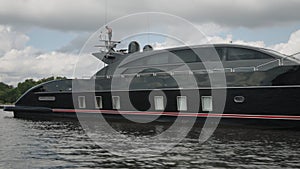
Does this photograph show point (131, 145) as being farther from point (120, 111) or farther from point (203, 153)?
point (120, 111)

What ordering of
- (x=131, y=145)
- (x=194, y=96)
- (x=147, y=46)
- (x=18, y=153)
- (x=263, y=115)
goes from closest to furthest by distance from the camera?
(x=18, y=153) → (x=131, y=145) → (x=263, y=115) → (x=194, y=96) → (x=147, y=46)

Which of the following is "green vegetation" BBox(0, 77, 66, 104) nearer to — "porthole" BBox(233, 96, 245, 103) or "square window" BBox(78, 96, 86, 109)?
"square window" BBox(78, 96, 86, 109)

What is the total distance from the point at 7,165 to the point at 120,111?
13.8 m

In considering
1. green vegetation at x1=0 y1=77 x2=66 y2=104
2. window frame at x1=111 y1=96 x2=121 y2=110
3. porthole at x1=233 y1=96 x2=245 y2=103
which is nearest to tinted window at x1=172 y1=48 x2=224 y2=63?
porthole at x1=233 y1=96 x2=245 y2=103

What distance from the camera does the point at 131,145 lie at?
14.2 metres

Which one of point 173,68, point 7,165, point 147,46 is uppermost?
point 147,46

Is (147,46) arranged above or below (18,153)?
above

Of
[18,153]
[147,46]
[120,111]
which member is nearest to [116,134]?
[18,153]

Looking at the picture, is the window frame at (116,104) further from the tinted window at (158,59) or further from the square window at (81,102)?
the tinted window at (158,59)

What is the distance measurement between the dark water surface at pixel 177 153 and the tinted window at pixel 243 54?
5.48 m

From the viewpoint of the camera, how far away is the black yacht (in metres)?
18.6

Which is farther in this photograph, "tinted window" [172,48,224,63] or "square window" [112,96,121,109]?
"square window" [112,96,121,109]

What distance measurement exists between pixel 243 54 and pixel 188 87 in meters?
3.71

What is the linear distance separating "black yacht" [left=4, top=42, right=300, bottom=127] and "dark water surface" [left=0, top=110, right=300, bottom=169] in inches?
87.0
